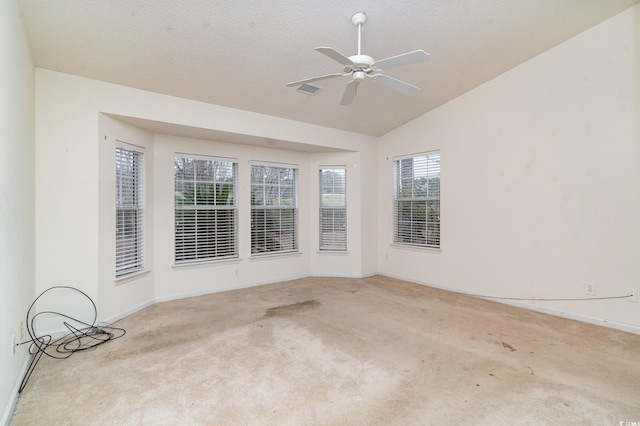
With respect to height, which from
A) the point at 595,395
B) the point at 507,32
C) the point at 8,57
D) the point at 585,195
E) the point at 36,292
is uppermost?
the point at 507,32

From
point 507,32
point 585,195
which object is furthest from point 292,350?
point 507,32

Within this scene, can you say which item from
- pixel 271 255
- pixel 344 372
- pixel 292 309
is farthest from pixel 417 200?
pixel 344 372

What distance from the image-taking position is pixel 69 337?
310cm

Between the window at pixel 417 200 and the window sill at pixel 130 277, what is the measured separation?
4024 mm

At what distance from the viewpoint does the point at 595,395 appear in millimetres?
2115

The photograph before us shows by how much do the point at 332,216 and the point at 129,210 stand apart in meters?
3.21

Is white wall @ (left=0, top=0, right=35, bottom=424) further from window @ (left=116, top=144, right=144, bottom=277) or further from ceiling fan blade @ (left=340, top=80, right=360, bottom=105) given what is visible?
ceiling fan blade @ (left=340, top=80, right=360, bottom=105)

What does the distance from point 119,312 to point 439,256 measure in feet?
14.6

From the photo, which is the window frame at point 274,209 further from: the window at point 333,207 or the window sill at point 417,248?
the window sill at point 417,248

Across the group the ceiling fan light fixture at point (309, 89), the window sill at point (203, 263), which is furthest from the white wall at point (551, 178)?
the window sill at point (203, 263)

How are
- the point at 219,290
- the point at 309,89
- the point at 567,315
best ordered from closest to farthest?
the point at 567,315
the point at 309,89
the point at 219,290

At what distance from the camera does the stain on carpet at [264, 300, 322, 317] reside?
12.3ft

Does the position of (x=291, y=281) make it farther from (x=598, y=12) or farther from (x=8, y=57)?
(x=598, y=12)

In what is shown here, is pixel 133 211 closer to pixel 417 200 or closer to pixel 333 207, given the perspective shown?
pixel 333 207
